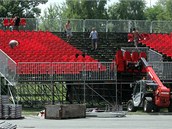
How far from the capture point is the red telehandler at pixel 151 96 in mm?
30750

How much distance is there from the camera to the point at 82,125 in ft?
74.2

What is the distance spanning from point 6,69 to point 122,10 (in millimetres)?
73245

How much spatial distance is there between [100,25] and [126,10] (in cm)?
5663

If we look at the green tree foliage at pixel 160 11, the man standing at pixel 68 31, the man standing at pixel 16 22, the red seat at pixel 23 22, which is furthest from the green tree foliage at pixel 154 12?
the man standing at pixel 16 22

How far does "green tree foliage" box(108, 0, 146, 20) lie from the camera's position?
10425cm

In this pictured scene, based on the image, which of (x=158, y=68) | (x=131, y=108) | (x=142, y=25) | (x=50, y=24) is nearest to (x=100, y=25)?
(x=142, y=25)

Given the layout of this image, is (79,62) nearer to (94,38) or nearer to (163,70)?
(163,70)

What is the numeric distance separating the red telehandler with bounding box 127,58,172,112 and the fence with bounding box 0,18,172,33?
16.4 metres

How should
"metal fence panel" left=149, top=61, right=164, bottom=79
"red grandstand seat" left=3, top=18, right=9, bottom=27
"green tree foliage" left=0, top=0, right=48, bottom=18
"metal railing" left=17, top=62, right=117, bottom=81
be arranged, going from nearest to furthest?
"metal railing" left=17, top=62, right=117, bottom=81 < "metal fence panel" left=149, top=61, right=164, bottom=79 < "red grandstand seat" left=3, top=18, right=9, bottom=27 < "green tree foliage" left=0, top=0, right=48, bottom=18

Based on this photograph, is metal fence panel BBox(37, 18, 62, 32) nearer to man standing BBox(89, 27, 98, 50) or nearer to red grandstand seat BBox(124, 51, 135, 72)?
man standing BBox(89, 27, 98, 50)

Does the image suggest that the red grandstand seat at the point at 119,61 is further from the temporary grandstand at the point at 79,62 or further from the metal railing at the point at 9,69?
the metal railing at the point at 9,69

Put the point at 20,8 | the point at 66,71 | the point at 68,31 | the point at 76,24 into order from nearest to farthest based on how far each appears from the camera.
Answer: the point at 66,71, the point at 68,31, the point at 76,24, the point at 20,8

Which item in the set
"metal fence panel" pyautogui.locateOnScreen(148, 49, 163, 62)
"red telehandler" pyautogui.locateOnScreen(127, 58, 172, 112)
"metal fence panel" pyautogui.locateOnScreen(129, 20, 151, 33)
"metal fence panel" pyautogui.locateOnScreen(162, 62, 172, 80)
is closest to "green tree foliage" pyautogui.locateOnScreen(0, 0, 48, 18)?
"metal fence panel" pyautogui.locateOnScreen(129, 20, 151, 33)

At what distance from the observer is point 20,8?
89.5 metres
